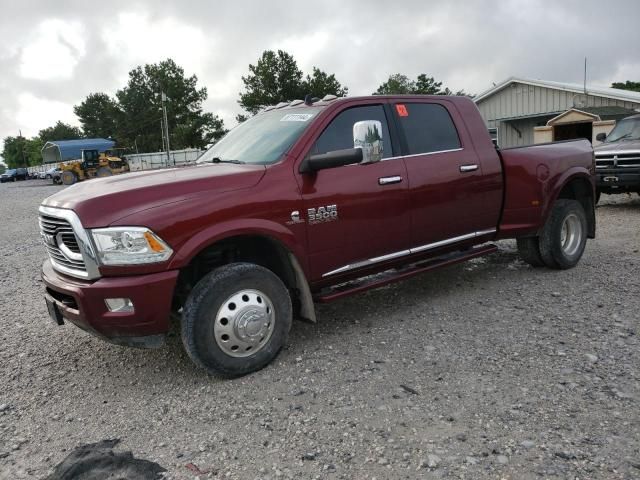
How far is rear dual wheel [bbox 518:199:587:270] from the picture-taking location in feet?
19.1

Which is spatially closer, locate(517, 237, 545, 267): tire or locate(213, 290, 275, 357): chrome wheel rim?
locate(213, 290, 275, 357): chrome wheel rim

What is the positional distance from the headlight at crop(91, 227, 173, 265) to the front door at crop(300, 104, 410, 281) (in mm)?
1129

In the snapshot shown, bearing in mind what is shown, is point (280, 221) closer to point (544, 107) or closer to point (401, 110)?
point (401, 110)

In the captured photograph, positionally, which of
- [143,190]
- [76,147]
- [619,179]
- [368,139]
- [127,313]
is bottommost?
[127,313]

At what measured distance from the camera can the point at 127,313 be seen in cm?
334

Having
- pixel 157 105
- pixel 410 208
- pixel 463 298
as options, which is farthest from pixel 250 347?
pixel 157 105

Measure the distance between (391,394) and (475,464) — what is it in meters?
0.82

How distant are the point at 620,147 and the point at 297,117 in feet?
28.7

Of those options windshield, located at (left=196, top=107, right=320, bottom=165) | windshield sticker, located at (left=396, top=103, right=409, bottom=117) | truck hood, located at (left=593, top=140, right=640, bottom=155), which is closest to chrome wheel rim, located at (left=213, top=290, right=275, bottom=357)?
windshield, located at (left=196, top=107, right=320, bottom=165)

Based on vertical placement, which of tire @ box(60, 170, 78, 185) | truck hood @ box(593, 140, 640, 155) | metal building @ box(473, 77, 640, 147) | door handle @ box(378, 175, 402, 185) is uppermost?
metal building @ box(473, 77, 640, 147)

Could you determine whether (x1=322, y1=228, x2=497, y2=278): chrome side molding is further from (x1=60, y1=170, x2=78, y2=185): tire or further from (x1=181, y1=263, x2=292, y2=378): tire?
(x1=60, y1=170, x2=78, y2=185): tire

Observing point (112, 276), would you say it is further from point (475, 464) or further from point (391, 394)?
point (475, 464)

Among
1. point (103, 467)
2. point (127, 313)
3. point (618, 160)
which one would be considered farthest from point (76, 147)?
point (103, 467)

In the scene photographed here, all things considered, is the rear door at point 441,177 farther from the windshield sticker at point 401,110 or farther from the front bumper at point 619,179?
the front bumper at point 619,179
